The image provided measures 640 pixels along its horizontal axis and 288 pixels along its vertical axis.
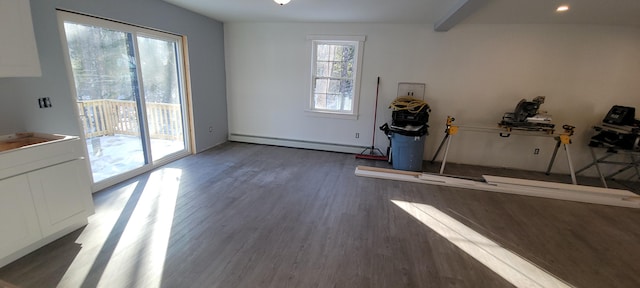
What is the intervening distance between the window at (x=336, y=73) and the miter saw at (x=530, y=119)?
8.33 feet

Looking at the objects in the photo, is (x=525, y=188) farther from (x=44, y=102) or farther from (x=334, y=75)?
(x=44, y=102)

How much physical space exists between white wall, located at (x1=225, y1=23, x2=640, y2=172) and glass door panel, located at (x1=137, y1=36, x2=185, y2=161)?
1.31 metres

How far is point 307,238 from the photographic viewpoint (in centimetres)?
242

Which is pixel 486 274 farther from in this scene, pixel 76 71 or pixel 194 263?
pixel 76 71

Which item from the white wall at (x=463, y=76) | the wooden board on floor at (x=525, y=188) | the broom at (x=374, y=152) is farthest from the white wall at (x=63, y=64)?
the wooden board on floor at (x=525, y=188)

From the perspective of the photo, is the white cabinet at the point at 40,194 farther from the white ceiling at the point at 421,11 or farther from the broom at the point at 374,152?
the broom at the point at 374,152

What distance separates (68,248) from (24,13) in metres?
1.92

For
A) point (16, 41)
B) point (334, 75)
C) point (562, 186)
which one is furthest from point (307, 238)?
point (562, 186)

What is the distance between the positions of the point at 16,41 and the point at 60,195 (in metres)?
1.26

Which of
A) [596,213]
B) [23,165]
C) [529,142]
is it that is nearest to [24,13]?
[23,165]

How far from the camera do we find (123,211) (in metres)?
2.73

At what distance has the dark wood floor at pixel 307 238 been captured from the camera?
194cm

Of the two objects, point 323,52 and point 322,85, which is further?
point 322,85

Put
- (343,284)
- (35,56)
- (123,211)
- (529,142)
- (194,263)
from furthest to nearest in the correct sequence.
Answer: (529,142) → (123,211) → (35,56) → (194,263) → (343,284)
